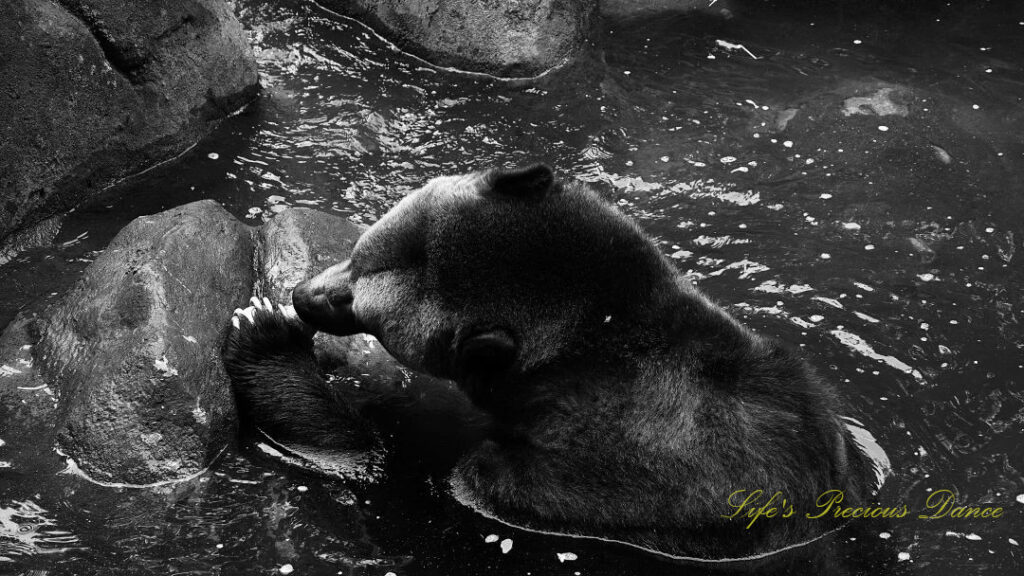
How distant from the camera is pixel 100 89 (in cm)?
810

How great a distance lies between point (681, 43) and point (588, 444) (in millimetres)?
7213

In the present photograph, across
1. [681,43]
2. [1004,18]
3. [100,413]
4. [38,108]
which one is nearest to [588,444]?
[100,413]

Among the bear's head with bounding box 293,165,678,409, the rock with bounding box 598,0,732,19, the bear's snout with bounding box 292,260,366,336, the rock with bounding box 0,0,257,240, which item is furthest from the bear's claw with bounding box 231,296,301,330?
the rock with bounding box 598,0,732,19

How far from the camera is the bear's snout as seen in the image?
5.75m

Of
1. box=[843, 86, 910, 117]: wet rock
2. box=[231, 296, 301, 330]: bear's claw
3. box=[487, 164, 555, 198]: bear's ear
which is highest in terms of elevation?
box=[487, 164, 555, 198]: bear's ear

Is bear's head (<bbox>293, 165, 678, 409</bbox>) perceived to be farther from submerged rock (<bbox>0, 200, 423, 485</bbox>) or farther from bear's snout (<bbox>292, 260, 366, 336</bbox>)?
submerged rock (<bbox>0, 200, 423, 485</bbox>)

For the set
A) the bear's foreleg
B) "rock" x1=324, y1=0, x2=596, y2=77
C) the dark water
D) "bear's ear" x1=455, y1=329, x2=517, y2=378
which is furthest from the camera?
"rock" x1=324, y1=0, x2=596, y2=77

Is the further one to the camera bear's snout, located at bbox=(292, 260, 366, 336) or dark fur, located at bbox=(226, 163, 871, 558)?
bear's snout, located at bbox=(292, 260, 366, 336)

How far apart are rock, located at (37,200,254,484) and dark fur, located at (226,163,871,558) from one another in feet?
3.71

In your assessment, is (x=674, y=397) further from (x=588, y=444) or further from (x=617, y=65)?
(x=617, y=65)

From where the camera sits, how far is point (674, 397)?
17.3 feet

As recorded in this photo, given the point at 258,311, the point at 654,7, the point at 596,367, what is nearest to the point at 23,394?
the point at 258,311

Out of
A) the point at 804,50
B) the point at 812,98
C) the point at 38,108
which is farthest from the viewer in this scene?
the point at 804,50

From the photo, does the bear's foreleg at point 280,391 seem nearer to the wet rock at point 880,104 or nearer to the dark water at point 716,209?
the dark water at point 716,209
